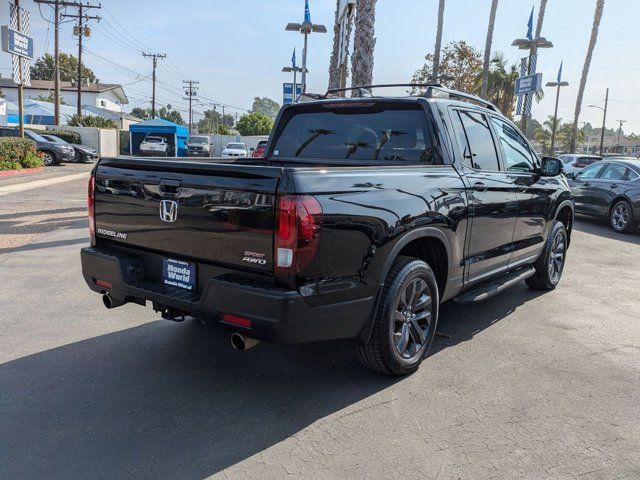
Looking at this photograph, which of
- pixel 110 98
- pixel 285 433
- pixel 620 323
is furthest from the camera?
pixel 110 98

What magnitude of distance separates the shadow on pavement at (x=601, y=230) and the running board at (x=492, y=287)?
6.64 metres

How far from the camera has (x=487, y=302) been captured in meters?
6.04

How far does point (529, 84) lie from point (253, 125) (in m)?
57.1

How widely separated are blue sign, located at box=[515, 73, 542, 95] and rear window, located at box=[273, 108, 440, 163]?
Answer: 1709 centimetres

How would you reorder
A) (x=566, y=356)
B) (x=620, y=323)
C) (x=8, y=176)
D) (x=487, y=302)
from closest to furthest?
(x=566, y=356) < (x=620, y=323) < (x=487, y=302) < (x=8, y=176)

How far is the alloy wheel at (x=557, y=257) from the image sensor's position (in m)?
6.45

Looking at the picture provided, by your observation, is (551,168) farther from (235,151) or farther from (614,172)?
(235,151)

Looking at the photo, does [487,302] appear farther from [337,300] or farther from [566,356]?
[337,300]

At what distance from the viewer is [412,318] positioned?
3.95 metres

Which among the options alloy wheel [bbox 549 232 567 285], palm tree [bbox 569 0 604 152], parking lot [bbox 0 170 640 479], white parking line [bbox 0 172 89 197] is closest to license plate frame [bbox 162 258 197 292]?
parking lot [bbox 0 170 640 479]

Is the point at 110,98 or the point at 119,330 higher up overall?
the point at 110,98

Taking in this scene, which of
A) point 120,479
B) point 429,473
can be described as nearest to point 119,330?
point 120,479

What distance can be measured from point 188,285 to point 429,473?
182 cm

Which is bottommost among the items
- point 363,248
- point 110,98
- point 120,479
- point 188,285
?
point 120,479
